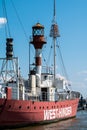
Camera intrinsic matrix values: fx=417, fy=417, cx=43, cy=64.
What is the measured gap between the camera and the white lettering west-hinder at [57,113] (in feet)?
126

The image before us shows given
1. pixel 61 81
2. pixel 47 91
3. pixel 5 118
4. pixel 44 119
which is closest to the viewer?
pixel 5 118

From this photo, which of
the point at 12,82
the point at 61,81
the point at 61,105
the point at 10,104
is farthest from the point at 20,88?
the point at 61,81

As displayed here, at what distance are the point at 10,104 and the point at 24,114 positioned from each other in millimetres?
2189

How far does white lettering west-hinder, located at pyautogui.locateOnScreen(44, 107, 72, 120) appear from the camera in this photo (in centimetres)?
3849

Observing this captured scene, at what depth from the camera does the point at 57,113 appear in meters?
40.9

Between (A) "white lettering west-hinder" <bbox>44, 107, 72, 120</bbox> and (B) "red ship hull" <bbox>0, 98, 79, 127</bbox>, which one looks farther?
(A) "white lettering west-hinder" <bbox>44, 107, 72, 120</bbox>

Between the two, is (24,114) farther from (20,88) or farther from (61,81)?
(61,81)

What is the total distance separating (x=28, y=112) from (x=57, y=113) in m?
6.43

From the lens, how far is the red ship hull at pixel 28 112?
108 feet

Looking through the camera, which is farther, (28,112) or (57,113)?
(57,113)

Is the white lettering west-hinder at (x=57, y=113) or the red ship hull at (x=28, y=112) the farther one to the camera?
the white lettering west-hinder at (x=57, y=113)

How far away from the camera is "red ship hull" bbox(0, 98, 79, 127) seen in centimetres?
3291

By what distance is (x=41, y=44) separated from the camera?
141 feet

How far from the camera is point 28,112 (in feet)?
115
